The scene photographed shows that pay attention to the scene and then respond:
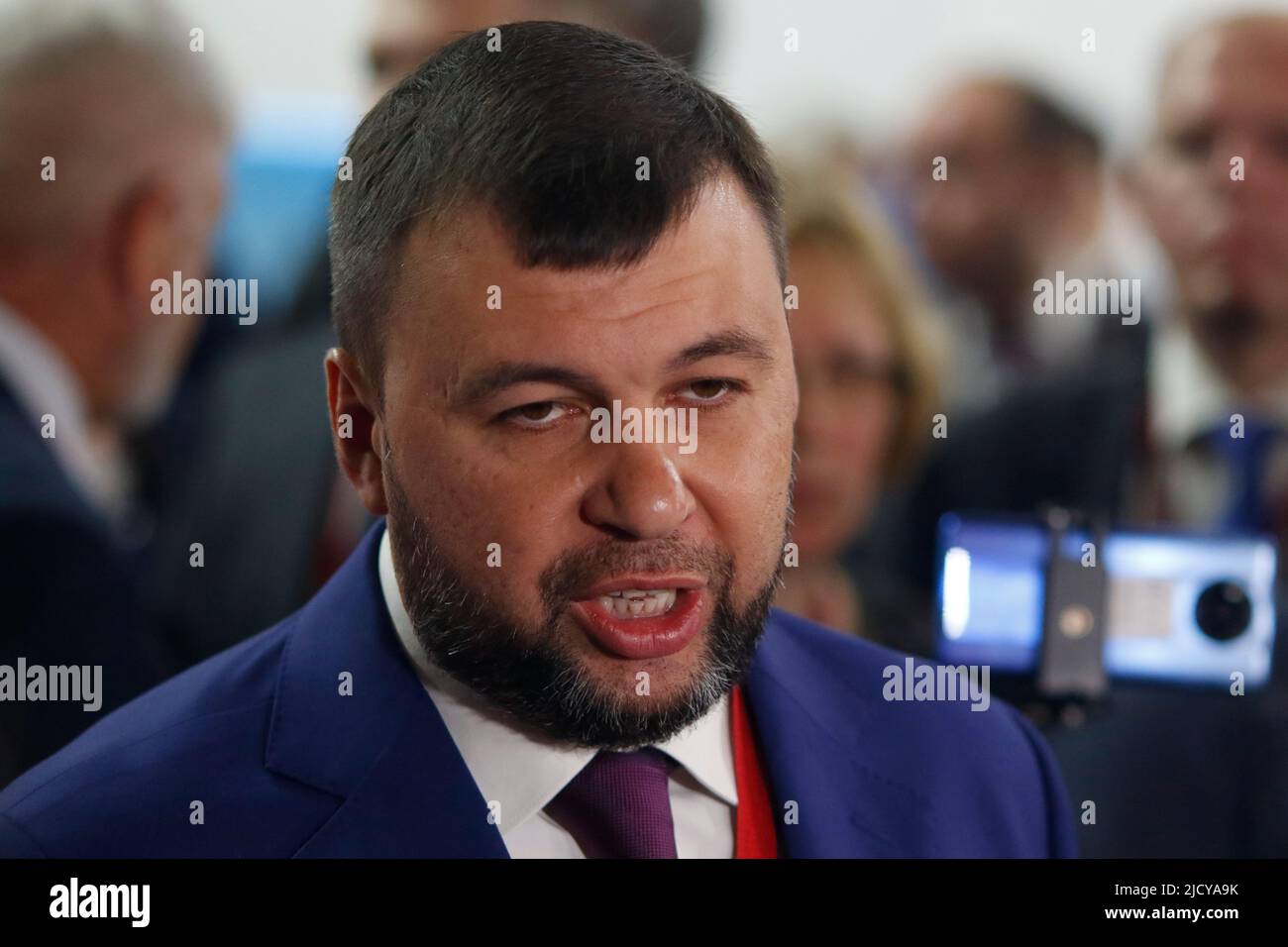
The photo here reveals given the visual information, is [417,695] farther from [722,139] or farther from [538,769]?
[722,139]

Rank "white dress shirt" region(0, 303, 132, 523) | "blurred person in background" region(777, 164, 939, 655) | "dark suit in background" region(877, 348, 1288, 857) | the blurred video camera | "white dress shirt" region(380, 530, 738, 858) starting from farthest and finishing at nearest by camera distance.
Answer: "blurred person in background" region(777, 164, 939, 655)
"dark suit in background" region(877, 348, 1288, 857)
"white dress shirt" region(0, 303, 132, 523)
the blurred video camera
"white dress shirt" region(380, 530, 738, 858)

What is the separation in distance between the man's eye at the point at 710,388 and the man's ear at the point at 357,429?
0.78ft

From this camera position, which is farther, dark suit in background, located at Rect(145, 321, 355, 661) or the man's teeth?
dark suit in background, located at Rect(145, 321, 355, 661)

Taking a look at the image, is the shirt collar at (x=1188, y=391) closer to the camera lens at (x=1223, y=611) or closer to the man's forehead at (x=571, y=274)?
the camera lens at (x=1223, y=611)

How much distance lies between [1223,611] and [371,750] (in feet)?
2.89

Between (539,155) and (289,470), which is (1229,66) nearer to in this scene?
(289,470)

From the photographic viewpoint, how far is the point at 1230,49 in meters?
2.53

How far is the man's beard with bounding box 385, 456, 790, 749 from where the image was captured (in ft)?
3.77

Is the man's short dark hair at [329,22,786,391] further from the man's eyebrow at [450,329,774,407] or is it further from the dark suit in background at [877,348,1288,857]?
the dark suit in background at [877,348,1288,857]

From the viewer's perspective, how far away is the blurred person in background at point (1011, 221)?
2998mm

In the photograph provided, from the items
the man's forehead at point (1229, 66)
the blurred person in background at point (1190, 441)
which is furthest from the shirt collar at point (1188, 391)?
the man's forehead at point (1229, 66)

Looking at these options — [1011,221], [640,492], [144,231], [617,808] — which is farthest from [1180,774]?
[144,231]

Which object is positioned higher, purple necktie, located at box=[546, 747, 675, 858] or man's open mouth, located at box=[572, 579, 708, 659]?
man's open mouth, located at box=[572, 579, 708, 659]

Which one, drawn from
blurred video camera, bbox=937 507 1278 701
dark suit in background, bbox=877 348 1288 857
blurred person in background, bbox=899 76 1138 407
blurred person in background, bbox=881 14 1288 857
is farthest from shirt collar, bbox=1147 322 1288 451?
blurred video camera, bbox=937 507 1278 701
